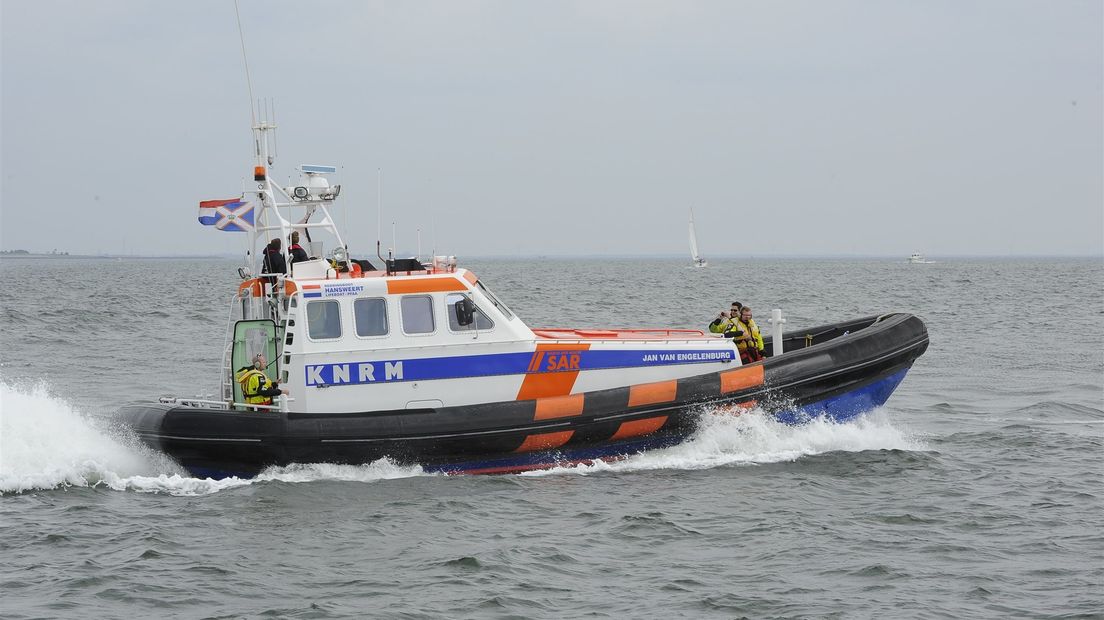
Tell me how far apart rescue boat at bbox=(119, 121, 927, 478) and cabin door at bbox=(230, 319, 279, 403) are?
0.06 feet

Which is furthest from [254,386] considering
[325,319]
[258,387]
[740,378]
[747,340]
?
[747,340]

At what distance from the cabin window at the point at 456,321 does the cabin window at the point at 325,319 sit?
1.04 meters

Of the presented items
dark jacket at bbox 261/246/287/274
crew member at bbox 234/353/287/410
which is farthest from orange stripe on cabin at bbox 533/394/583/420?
dark jacket at bbox 261/246/287/274

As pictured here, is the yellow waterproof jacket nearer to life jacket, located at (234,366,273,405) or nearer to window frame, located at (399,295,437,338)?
window frame, located at (399,295,437,338)

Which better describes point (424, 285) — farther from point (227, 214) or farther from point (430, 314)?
point (227, 214)

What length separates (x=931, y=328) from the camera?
27625 mm

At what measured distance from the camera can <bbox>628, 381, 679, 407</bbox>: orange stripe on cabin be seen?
10.8 metres

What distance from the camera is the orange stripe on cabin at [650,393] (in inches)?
425

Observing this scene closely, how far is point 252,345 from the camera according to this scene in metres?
11.0

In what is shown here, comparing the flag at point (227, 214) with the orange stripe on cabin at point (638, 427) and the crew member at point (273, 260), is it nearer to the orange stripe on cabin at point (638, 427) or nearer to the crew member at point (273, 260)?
the crew member at point (273, 260)

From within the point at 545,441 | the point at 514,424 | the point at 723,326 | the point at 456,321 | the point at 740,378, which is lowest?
the point at 545,441

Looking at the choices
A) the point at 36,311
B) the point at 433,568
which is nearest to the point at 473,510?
the point at 433,568

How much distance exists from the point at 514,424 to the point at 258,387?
2.42 meters

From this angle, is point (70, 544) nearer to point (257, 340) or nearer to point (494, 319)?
point (257, 340)
